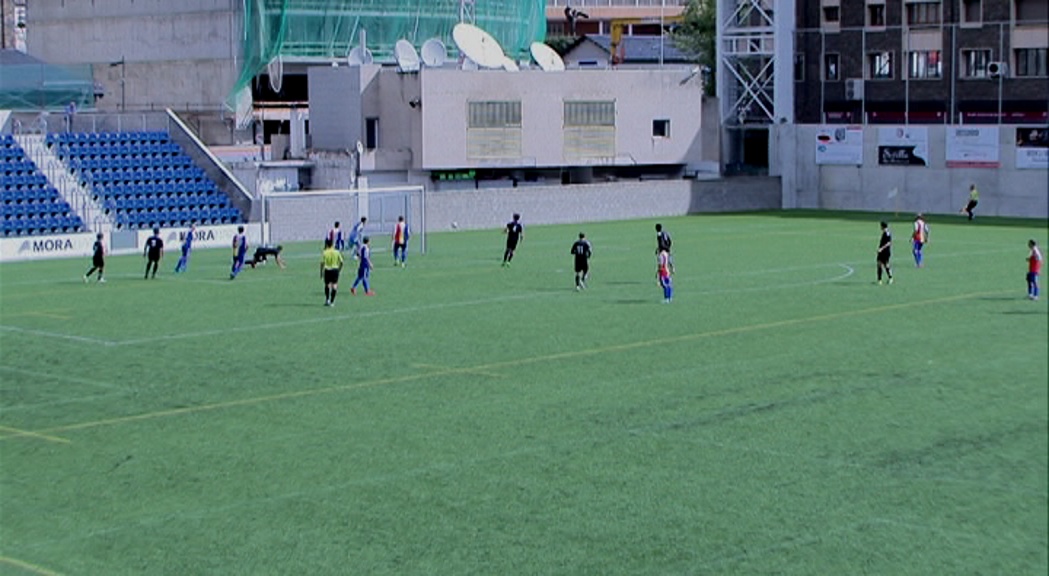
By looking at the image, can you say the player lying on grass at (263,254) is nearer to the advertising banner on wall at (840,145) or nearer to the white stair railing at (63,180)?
the white stair railing at (63,180)

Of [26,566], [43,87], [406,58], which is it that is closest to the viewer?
[26,566]

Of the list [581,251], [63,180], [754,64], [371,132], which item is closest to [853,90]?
[754,64]

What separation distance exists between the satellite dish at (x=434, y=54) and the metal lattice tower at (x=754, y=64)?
17.5 meters

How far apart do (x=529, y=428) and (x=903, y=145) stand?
136ft

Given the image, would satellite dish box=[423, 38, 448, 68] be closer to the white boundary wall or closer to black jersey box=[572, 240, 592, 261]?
the white boundary wall

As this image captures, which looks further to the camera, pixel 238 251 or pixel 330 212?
pixel 330 212

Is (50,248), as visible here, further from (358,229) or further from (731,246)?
(731,246)

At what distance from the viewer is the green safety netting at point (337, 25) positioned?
8750 cm

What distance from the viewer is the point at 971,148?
37469 mm

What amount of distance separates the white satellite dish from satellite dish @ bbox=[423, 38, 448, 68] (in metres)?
2.50

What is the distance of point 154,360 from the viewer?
31250 millimetres

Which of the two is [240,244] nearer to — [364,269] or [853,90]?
[364,269]

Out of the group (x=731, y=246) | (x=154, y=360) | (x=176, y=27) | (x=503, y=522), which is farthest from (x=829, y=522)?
(x=176, y=27)

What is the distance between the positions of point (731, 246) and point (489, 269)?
500 inches
